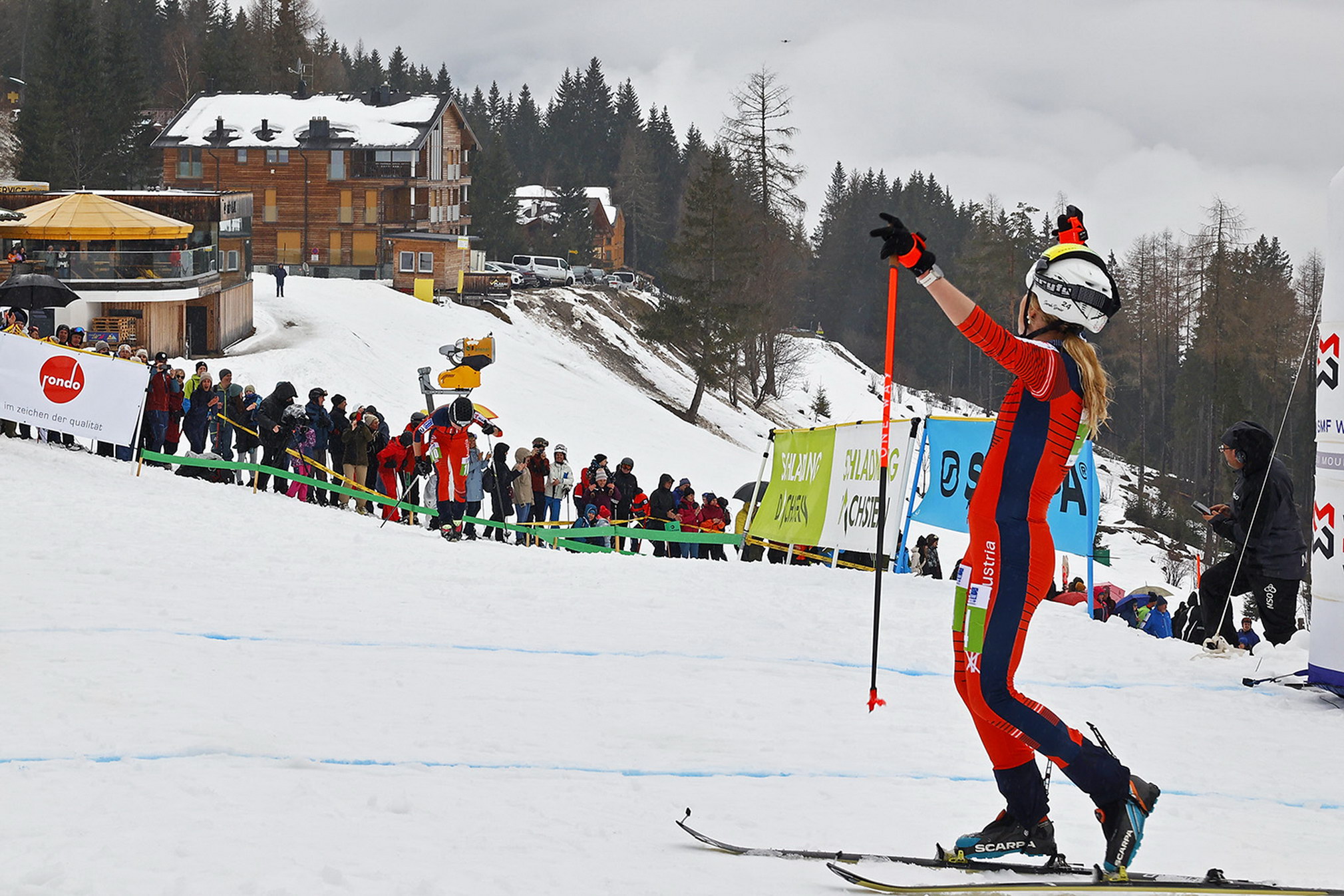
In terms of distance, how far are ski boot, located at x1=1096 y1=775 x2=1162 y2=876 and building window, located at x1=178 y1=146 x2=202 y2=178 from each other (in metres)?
67.3

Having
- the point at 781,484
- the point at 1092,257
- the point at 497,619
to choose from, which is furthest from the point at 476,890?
the point at 781,484

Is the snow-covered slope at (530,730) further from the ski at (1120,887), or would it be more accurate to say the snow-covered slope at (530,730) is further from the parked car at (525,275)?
the parked car at (525,275)

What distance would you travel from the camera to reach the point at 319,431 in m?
17.6

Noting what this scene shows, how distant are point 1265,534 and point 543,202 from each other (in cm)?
9543

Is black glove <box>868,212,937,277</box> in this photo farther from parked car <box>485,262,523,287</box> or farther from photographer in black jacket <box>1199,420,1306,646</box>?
parked car <box>485,262,523,287</box>

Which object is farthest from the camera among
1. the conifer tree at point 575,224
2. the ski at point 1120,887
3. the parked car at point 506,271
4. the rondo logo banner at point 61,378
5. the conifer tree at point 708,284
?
the conifer tree at point 575,224

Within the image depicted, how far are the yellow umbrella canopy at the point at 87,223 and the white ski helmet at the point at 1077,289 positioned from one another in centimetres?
3044

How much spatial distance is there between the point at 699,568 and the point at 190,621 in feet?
17.8

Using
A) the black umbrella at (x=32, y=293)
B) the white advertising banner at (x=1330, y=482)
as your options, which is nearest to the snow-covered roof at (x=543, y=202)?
the black umbrella at (x=32, y=293)

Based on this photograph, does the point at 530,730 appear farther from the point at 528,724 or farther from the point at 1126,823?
the point at 1126,823

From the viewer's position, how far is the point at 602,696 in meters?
6.97

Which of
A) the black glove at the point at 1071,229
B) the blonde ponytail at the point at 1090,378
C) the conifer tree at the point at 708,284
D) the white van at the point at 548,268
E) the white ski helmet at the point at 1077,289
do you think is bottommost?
the blonde ponytail at the point at 1090,378

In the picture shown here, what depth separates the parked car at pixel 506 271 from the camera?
205 feet

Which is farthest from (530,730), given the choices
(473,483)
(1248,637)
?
(473,483)
